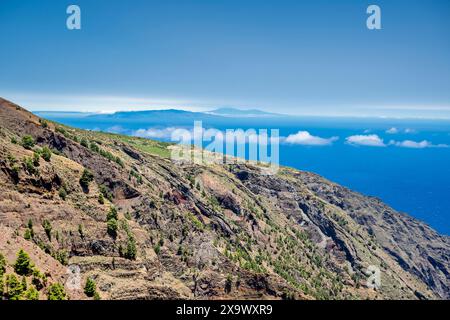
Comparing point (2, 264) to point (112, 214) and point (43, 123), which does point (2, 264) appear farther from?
point (43, 123)

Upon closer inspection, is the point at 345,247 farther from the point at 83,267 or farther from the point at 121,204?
the point at 83,267

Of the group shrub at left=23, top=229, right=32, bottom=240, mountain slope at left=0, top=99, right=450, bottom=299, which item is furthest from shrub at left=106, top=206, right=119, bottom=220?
shrub at left=23, top=229, right=32, bottom=240

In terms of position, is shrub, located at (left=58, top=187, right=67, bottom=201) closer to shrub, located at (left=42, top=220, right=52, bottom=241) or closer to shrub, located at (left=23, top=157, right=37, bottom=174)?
shrub, located at (left=23, top=157, right=37, bottom=174)

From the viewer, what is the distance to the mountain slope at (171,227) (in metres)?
43.9

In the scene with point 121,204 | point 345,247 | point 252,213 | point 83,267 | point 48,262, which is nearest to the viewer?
point 48,262

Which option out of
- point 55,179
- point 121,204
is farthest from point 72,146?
point 55,179

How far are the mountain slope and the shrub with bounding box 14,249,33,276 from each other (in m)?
1.46

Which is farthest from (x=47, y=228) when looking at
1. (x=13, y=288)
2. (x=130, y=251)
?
(x=13, y=288)

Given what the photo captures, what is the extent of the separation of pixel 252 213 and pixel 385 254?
73379 millimetres

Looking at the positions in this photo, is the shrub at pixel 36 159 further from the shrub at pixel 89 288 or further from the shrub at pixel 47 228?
the shrub at pixel 89 288

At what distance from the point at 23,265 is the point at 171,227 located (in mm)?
35398

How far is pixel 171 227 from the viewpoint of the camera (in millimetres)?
67562

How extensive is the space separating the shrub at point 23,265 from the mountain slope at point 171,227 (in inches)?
57.7

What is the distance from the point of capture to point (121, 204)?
63062 mm
